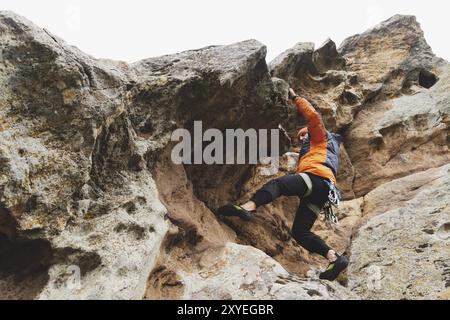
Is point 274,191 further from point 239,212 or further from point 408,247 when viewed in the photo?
point 408,247

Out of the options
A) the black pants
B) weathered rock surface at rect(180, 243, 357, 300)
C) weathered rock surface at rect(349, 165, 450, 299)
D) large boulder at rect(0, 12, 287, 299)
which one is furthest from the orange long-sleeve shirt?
large boulder at rect(0, 12, 287, 299)

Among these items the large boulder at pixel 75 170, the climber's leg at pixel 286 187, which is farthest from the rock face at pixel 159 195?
the climber's leg at pixel 286 187

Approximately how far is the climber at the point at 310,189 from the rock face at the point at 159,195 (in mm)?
866

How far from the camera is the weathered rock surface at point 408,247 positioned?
8.95 meters

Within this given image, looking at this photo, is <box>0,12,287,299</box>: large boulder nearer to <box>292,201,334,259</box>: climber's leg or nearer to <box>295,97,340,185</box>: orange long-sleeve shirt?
<box>292,201,334,259</box>: climber's leg

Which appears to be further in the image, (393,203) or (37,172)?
(393,203)

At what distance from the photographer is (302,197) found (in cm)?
1088

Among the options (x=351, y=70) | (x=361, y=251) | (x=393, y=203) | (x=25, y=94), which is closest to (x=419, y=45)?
(x=351, y=70)

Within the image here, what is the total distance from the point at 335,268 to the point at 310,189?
6.51 ft

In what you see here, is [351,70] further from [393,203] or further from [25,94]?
[25,94]

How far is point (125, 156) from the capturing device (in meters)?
9.47

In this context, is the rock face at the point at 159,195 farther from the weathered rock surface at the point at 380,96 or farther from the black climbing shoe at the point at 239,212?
the black climbing shoe at the point at 239,212

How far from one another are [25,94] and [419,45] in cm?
1669

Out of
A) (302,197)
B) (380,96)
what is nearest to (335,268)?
(302,197)
